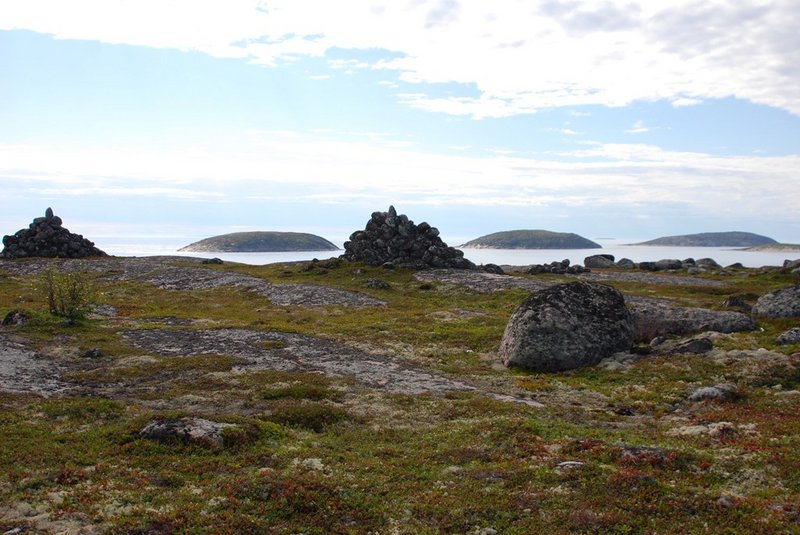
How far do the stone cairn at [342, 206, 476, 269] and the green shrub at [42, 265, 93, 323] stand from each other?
46.4 meters

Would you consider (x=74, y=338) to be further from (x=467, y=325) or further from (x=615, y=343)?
(x=615, y=343)

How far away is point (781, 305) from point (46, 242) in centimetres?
11290

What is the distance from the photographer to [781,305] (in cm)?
4169

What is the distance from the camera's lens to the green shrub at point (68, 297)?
43219 millimetres

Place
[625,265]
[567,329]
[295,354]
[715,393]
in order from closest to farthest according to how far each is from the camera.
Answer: [715,393], [567,329], [295,354], [625,265]

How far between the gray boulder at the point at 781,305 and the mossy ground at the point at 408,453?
9.75m

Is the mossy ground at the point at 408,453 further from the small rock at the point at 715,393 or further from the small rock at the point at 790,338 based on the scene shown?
the small rock at the point at 790,338

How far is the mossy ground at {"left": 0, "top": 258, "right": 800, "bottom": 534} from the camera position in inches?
509

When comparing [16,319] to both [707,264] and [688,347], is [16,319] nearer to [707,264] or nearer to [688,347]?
[688,347]

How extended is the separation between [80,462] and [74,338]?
2451cm

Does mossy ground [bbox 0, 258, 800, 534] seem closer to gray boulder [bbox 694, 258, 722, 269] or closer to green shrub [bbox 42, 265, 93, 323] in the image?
green shrub [bbox 42, 265, 93, 323]

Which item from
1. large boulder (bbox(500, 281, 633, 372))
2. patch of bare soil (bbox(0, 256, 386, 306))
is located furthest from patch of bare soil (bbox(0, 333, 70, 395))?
patch of bare soil (bbox(0, 256, 386, 306))

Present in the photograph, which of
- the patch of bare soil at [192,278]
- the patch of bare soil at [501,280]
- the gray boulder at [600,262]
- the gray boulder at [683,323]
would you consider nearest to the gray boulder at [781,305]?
the gray boulder at [683,323]

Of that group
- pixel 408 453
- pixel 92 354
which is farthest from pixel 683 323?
pixel 92 354
